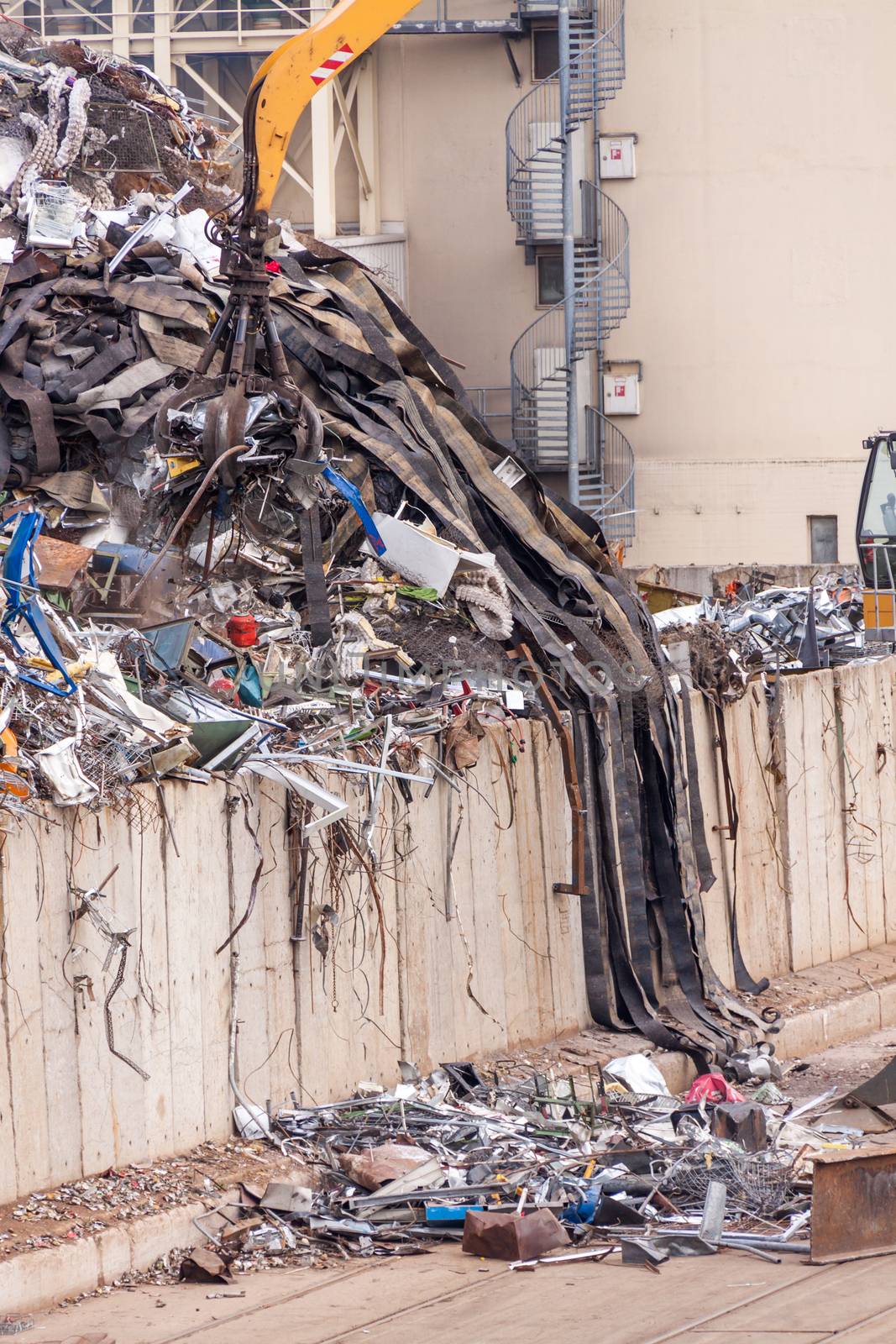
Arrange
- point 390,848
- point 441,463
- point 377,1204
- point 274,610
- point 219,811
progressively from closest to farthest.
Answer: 1. point 377,1204
2. point 219,811
3. point 390,848
4. point 274,610
5. point 441,463

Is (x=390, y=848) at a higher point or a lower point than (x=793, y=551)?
lower

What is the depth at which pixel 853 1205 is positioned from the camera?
6.75 meters

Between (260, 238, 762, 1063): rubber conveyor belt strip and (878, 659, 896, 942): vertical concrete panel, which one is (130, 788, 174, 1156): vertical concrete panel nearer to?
(260, 238, 762, 1063): rubber conveyor belt strip

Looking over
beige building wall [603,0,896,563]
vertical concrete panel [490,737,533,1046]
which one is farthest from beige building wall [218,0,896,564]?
vertical concrete panel [490,737,533,1046]

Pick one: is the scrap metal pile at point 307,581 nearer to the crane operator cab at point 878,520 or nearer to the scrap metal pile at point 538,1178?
the scrap metal pile at point 538,1178

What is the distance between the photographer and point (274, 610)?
34.5ft

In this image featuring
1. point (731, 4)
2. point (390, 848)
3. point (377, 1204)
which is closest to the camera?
point (377, 1204)

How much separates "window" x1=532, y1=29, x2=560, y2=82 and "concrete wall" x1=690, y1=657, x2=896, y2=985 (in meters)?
20.2

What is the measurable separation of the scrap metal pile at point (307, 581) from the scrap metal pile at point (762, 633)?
0.67 meters

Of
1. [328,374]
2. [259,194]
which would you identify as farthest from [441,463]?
[259,194]

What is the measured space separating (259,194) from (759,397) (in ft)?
74.7

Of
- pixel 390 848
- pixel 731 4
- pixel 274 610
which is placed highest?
pixel 731 4

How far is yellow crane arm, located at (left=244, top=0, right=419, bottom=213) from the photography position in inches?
369

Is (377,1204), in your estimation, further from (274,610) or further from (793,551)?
(793,551)
